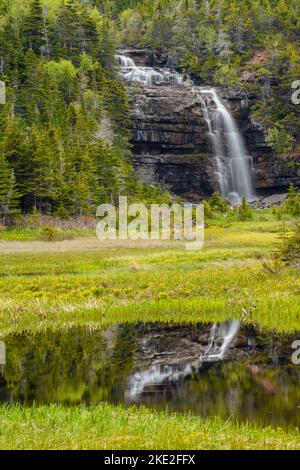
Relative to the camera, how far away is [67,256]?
37.0 meters

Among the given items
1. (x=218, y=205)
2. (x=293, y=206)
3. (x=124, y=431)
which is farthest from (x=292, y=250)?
(x=218, y=205)

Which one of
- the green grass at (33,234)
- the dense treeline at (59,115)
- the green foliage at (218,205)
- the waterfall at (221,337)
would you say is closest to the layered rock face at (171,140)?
the dense treeline at (59,115)

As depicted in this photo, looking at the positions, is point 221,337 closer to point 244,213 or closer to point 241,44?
point 244,213

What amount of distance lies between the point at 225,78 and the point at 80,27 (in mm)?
29892

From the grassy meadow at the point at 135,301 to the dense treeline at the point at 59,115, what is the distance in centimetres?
1484

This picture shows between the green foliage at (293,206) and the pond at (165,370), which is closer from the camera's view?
the pond at (165,370)

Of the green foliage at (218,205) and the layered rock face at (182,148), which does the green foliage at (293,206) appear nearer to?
the green foliage at (218,205)

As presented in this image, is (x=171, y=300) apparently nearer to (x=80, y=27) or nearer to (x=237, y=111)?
(x=237, y=111)

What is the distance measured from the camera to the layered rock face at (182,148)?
96.8 meters

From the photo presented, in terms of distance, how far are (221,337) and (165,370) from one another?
150 inches

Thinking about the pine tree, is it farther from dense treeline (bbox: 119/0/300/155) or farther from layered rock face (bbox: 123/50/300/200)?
dense treeline (bbox: 119/0/300/155)

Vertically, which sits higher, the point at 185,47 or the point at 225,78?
the point at 185,47

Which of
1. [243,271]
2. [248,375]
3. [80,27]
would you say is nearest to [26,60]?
[80,27]

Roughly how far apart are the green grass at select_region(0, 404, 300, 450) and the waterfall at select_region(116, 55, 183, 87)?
97.7 metres
